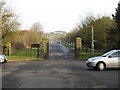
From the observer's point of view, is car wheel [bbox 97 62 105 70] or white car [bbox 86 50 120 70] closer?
white car [bbox 86 50 120 70]

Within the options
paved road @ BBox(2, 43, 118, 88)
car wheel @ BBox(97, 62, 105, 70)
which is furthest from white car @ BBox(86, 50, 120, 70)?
paved road @ BBox(2, 43, 118, 88)

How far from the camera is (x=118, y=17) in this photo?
112 feet

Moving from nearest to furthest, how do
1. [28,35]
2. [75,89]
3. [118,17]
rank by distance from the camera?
[75,89] → [118,17] → [28,35]

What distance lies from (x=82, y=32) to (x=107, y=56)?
41.7m

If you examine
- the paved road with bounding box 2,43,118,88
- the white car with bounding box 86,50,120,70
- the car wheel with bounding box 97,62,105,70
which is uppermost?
the white car with bounding box 86,50,120,70

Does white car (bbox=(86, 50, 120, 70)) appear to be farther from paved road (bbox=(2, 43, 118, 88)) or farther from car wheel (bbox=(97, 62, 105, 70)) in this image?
paved road (bbox=(2, 43, 118, 88))

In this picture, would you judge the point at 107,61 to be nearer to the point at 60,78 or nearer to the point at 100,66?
the point at 100,66

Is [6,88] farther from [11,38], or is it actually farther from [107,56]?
[11,38]

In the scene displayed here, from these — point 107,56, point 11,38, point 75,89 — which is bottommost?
point 75,89

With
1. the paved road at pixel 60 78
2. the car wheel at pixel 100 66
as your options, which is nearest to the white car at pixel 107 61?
the car wheel at pixel 100 66

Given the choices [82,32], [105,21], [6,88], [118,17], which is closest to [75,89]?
[6,88]

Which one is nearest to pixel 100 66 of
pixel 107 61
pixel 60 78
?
pixel 107 61

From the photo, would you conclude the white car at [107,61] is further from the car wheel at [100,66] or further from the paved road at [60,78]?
the paved road at [60,78]

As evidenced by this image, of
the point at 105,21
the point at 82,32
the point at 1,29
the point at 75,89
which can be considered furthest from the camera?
the point at 82,32
